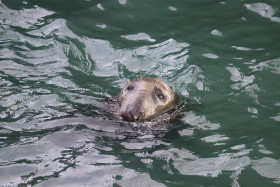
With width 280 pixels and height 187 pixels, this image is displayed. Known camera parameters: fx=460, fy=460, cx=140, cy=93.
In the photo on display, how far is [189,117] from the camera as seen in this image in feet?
23.1

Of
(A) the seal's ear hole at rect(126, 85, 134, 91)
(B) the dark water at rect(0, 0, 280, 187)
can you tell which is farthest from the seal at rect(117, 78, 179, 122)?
(B) the dark water at rect(0, 0, 280, 187)

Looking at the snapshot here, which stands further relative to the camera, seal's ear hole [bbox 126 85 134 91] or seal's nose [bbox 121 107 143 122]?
seal's ear hole [bbox 126 85 134 91]

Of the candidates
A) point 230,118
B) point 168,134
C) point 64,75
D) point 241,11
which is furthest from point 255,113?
point 241,11

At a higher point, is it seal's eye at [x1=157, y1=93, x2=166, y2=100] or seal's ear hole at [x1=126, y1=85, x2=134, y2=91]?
seal's ear hole at [x1=126, y1=85, x2=134, y2=91]

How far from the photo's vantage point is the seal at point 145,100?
21.4 ft

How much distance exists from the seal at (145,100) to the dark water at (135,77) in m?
0.28

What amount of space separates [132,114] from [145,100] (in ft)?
1.72

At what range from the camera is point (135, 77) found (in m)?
8.75

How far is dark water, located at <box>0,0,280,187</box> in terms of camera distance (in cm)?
532

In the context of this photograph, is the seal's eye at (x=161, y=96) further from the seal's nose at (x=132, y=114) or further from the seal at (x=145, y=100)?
the seal's nose at (x=132, y=114)

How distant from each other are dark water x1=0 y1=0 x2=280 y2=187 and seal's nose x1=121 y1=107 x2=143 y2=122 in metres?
0.20

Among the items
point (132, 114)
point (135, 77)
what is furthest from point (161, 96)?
point (135, 77)

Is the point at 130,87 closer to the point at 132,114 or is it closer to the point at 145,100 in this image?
the point at 145,100

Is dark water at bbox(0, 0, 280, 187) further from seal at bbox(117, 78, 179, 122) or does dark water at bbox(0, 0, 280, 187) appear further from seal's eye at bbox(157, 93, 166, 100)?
seal's eye at bbox(157, 93, 166, 100)
